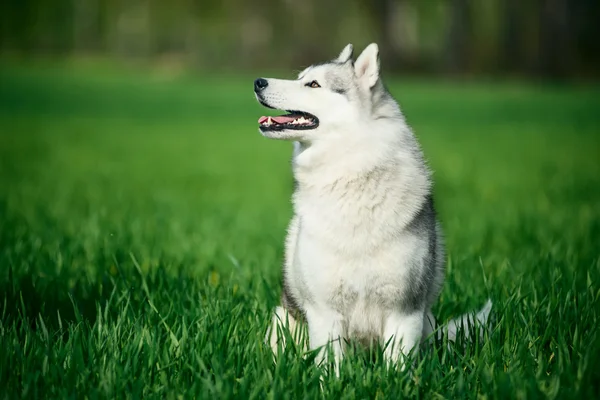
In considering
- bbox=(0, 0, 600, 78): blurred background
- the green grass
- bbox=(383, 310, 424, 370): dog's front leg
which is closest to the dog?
bbox=(383, 310, 424, 370): dog's front leg

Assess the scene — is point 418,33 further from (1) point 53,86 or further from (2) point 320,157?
(2) point 320,157

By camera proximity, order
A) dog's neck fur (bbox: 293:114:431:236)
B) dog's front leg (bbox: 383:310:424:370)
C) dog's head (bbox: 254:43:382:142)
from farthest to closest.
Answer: dog's head (bbox: 254:43:382:142)
dog's neck fur (bbox: 293:114:431:236)
dog's front leg (bbox: 383:310:424:370)

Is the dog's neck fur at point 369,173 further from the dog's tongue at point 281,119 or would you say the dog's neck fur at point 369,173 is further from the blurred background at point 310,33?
the blurred background at point 310,33

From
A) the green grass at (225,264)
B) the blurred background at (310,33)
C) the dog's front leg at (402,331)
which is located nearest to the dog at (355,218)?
the dog's front leg at (402,331)

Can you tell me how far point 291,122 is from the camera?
4.01 meters

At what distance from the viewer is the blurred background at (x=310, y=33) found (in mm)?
36031

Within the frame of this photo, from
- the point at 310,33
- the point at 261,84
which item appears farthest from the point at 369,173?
the point at 310,33

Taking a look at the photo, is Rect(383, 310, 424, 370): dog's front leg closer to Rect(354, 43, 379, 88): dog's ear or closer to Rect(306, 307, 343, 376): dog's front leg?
Rect(306, 307, 343, 376): dog's front leg

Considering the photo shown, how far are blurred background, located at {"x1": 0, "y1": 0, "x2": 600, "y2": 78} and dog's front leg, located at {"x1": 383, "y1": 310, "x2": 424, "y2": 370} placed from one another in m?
32.7

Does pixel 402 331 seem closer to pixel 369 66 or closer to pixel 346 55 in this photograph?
pixel 369 66

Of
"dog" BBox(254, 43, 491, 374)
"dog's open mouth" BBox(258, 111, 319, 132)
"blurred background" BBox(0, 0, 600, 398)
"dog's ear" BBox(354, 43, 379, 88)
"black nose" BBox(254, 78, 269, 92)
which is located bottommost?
"blurred background" BBox(0, 0, 600, 398)

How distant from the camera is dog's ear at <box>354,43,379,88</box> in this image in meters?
3.99

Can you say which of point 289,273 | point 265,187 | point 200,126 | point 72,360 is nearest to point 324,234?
point 289,273

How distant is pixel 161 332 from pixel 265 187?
6990 mm
